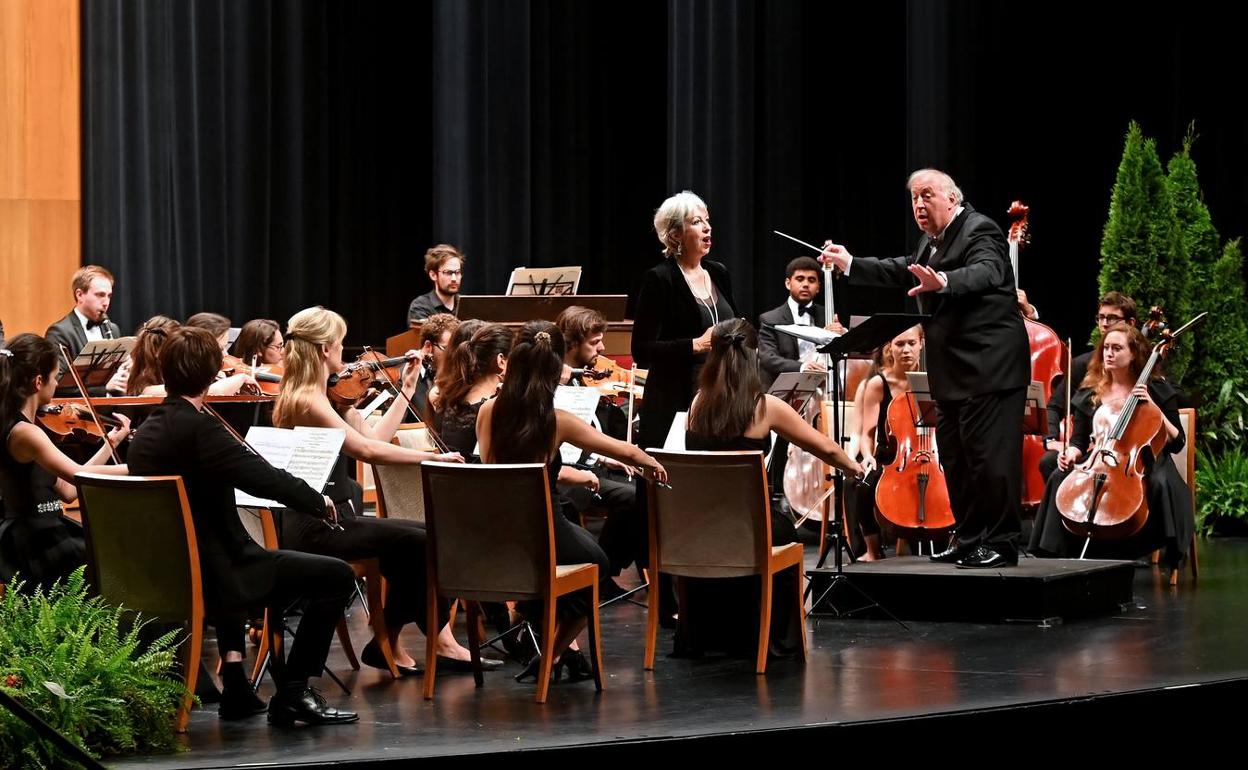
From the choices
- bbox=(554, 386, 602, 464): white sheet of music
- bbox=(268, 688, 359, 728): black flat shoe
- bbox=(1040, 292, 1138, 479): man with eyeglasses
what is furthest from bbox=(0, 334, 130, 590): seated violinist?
bbox=(1040, 292, 1138, 479): man with eyeglasses

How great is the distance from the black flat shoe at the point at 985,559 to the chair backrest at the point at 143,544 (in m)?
2.70

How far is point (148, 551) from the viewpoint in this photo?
4109mm

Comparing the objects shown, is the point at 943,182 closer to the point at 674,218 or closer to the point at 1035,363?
the point at 674,218

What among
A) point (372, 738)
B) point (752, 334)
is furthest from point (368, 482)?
point (372, 738)

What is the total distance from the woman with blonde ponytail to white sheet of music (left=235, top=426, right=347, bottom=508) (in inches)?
17.0

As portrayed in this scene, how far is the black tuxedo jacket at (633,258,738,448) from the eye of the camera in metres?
5.70

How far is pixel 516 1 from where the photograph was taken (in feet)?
31.9

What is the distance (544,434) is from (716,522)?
58cm

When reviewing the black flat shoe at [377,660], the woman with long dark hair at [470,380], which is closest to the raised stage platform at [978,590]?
the woman with long dark hair at [470,380]

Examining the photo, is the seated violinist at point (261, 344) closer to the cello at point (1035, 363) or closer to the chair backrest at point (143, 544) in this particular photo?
the chair backrest at point (143, 544)

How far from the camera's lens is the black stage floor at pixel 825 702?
393 cm

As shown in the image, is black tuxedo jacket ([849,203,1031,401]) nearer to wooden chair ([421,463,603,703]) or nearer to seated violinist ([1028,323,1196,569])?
seated violinist ([1028,323,1196,569])

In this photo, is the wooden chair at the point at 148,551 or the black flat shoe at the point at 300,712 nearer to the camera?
the wooden chair at the point at 148,551

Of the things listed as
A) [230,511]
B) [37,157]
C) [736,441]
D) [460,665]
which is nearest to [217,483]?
[230,511]
